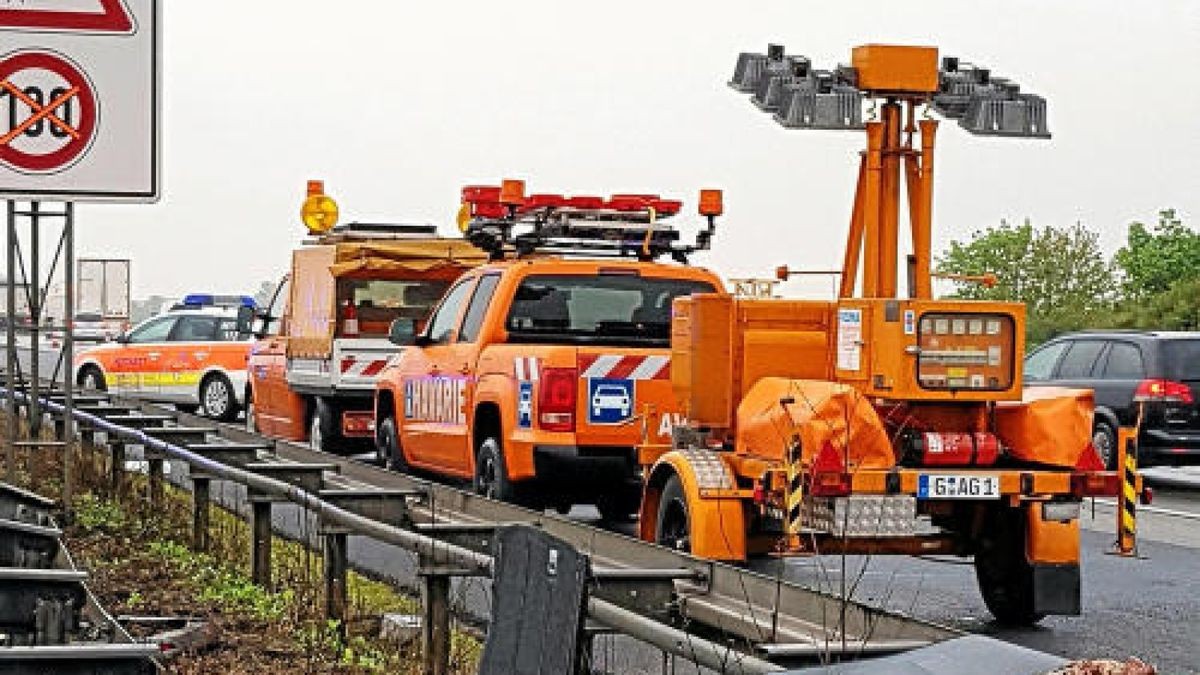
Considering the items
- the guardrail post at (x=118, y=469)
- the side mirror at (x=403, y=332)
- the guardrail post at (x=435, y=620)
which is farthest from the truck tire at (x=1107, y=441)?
the guardrail post at (x=435, y=620)

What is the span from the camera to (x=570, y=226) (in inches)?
627

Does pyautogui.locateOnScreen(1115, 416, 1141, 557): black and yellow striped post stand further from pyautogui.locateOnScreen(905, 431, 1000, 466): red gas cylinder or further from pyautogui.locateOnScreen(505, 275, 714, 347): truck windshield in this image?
pyautogui.locateOnScreen(505, 275, 714, 347): truck windshield

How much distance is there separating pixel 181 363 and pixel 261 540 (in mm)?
23619

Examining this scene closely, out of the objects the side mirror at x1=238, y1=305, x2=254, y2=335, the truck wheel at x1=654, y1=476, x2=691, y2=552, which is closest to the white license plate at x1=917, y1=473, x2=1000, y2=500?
the truck wheel at x1=654, y1=476, x2=691, y2=552

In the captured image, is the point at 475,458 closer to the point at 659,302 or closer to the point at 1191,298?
the point at 659,302

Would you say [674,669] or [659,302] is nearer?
[674,669]

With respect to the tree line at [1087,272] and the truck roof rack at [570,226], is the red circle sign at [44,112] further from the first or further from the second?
the tree line at [1087,272]

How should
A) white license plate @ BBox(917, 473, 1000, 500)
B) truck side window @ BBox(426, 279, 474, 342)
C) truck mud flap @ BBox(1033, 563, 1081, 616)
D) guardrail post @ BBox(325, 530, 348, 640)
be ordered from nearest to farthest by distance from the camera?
1. guardrail post @ BBox(325, 530, 348, 640)
2. white license plate @ BBox(917, 473, 1000, 500)
3. truck mud flap @ BBox(1033, 563, 1081, 616)
4. truck side window @ BBox(426, 279, 474, 342)

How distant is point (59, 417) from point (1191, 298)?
4980 cm

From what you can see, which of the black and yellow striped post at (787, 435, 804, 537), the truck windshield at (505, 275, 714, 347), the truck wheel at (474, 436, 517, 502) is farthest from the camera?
the truck windshield at (505, 275, 714, 347)

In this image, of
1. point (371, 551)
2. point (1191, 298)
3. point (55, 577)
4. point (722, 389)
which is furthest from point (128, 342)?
point (1191, 298)

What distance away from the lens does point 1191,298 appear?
60688 millimetres

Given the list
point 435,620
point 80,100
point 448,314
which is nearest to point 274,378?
point 448,314

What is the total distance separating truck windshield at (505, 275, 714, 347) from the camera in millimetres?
15258
